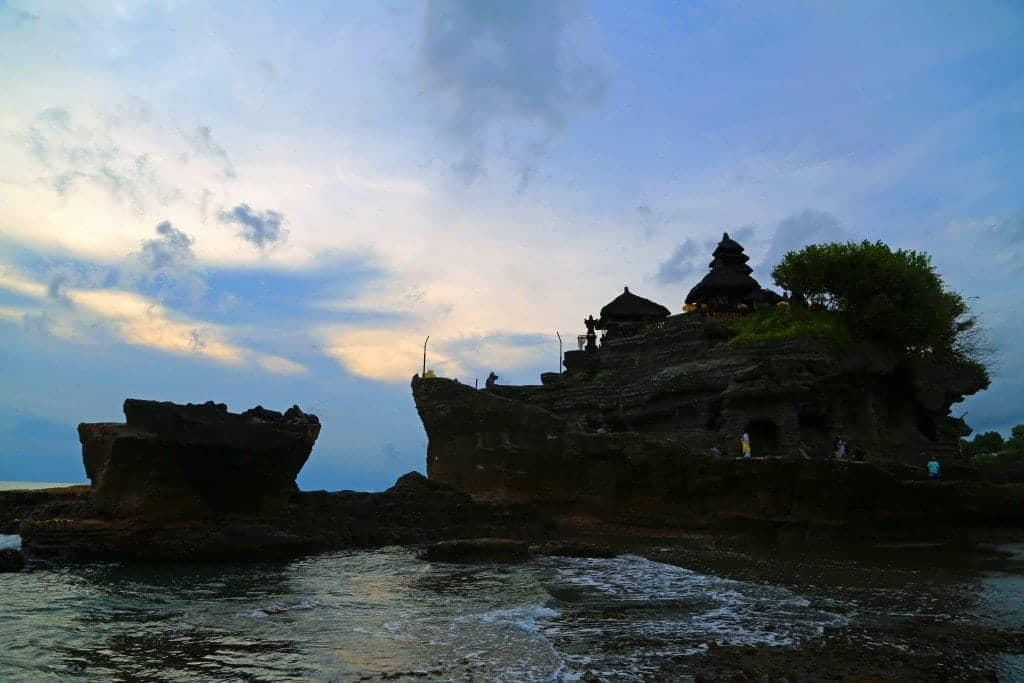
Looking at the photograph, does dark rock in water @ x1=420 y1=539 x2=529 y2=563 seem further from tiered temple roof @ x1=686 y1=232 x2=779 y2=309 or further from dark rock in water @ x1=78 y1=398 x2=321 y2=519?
tiered temple roof @ x1=686 y1=232 x2=779 y2=309

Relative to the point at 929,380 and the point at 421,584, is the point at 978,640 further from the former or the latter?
the point at 929,380

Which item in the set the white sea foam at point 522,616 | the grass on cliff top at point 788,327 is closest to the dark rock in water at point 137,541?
the white sea foam at point 522,616

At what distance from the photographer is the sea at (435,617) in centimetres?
743

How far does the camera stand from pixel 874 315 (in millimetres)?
26578

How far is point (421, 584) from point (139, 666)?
630 cm

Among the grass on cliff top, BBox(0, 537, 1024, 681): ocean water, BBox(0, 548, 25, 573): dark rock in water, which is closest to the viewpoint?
BBox(0, 537, 1024, 681): ocean water

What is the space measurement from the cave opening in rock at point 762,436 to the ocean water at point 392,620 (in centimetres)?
1094

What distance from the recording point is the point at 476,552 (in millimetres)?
16875

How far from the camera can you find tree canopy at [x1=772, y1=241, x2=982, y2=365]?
26.6 meters

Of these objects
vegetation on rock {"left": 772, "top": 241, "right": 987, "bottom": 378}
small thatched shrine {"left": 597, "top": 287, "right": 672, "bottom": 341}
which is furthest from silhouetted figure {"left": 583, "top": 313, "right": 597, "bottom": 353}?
vegetation on rock {"left": 772, "top": 241, "right": 987, "bottom": 378}

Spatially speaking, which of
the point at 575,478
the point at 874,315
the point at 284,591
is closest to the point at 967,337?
the point at 874,315

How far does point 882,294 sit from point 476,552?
1966cm

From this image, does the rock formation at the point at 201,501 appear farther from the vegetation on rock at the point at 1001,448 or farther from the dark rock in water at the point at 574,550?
the vegetation on rock at the point at 1001,448

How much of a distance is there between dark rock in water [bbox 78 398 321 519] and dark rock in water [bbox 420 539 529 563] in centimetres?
452
